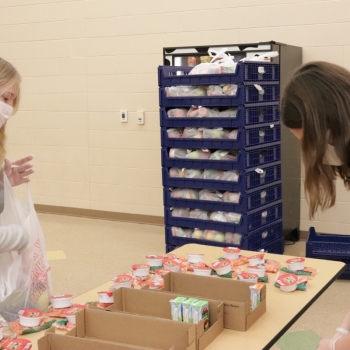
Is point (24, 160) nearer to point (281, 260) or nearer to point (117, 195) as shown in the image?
point (281, 260)

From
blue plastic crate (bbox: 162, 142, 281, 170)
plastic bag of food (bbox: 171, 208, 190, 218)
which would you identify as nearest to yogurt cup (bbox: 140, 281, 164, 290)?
blue plastic crate (bbox: 162, 142, 281, 170)

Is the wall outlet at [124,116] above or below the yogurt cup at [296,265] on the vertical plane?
above

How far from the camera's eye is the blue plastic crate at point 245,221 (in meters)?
4.25

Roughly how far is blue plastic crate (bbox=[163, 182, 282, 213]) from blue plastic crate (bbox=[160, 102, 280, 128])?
1.59 feet

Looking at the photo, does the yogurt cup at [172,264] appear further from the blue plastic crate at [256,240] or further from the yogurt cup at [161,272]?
the blue plastic crate at [256,240]

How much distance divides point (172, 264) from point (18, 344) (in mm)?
770

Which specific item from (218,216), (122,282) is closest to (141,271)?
(122,282)

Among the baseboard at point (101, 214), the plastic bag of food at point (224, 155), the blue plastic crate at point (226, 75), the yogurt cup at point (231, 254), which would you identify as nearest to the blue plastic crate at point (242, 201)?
the plastic bag of food at point (224, 155)

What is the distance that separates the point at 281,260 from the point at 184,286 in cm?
60

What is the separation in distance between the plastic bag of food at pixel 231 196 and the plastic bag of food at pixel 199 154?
0.97 feet

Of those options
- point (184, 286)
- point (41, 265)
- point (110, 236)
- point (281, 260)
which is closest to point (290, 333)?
point (281, 260)

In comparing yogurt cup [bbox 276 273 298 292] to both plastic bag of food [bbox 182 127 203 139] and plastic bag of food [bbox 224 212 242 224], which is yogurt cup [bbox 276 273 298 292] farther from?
plastic bag of food [bbox 182 127 203 139]

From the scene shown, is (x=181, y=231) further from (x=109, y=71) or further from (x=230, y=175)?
(x=109, y=71)

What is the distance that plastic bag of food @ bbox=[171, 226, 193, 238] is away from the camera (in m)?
4.49
